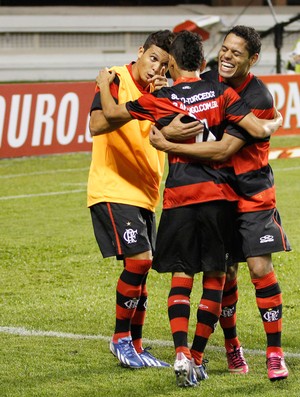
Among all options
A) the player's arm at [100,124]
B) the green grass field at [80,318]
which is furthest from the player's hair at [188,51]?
the green grass field at [80,318]

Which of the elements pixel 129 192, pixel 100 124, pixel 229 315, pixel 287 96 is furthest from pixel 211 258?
pixel 287 96

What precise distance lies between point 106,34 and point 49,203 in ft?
77.4

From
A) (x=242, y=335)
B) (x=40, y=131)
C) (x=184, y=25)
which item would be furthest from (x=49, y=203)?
(x=184, y=25)

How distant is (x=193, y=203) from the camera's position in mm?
5652

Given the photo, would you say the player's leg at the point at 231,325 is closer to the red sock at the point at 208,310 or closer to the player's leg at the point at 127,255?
the red sock at the point at 208,310

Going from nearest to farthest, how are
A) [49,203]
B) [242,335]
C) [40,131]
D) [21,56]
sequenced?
1. [242,335]
2. [49,203]
3. [40,131]
4. [21,56]

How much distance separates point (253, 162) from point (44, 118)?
11.2 metres

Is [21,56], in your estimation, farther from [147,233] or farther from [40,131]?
[147,233]

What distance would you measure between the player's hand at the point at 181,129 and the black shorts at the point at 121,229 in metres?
0.67

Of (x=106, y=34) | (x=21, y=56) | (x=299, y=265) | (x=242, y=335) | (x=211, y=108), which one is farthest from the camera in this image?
(x=106, y=34)

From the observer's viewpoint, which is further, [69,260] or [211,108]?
[69,260]

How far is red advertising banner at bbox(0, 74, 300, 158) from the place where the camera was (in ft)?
53.8

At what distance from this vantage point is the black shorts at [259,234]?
18.6 feet

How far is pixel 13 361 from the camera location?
620 cm
